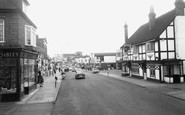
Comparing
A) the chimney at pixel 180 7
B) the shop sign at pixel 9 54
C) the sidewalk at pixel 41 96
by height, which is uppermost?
the chimney at pixel 180 7

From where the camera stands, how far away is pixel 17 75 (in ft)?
46.3

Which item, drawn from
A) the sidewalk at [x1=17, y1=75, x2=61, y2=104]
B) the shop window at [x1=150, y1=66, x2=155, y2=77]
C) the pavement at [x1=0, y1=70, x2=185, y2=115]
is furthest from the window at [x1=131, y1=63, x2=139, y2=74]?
the sidewalk at [x1=17, y1=75, x2=61, y2=104]

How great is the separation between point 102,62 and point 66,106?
2378 inches

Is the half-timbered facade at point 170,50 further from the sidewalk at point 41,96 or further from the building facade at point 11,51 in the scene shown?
the building facade at point 11,51

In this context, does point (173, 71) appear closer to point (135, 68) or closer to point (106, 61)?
point (135, 68)

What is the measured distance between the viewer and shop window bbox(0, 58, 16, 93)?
14.4 metres

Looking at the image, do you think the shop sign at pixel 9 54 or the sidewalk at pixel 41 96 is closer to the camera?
the sidewalk at pixel 41 96

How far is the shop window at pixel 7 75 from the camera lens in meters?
14.4

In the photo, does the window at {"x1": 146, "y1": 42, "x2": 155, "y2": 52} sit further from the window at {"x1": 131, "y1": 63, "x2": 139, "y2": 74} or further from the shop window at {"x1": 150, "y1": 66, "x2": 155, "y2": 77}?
the window at {"x1": 131, "y1": 63, "x2": 139, "y2": 74}

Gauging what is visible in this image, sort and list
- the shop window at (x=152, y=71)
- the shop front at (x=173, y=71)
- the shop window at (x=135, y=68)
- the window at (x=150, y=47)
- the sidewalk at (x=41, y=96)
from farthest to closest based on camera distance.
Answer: the shop window at (x=135, y=68), the window at (x=150, y=47), the shop window at (x=152, y=71), the shop front at (x=173, y=71), the sidewalk at (x=41, y=96)

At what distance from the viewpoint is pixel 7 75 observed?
1463 centimetres

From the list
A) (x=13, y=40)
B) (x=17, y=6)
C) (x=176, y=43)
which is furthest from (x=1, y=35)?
(x=176, y=43)

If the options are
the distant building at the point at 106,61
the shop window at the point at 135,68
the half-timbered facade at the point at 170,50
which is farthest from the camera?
the distant building at the point at 106,61

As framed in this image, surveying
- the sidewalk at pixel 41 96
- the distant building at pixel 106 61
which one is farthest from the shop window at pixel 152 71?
the distant building at pixel 106 61
